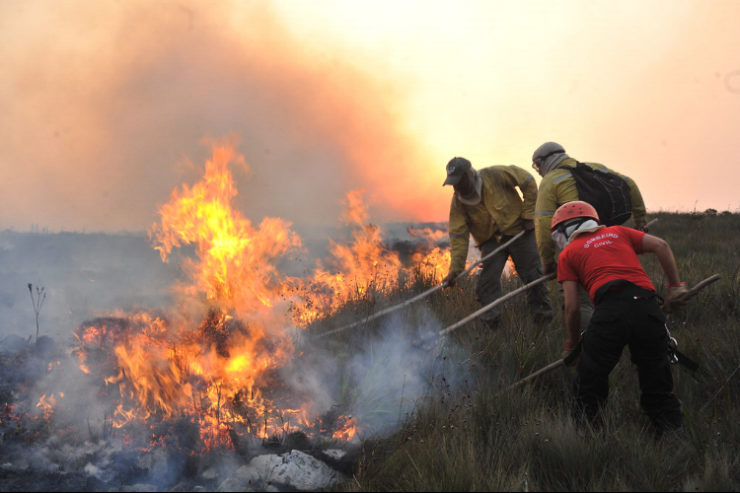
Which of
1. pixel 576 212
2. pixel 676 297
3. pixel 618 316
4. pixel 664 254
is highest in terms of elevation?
pixel 576 212

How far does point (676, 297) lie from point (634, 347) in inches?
22.2

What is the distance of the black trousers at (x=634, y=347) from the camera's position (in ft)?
10.6

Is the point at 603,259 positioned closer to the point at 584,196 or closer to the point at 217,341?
the point at 584,196

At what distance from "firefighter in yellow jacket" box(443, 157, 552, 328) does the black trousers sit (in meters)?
2.49

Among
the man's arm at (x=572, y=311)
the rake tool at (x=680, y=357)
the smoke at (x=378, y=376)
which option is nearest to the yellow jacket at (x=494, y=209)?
the smoke at (x=378, y=376)

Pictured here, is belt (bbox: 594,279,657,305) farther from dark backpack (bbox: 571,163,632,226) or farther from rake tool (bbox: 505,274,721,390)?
dark backpack (bbox: 571,163,632,226)

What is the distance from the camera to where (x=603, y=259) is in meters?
3.47

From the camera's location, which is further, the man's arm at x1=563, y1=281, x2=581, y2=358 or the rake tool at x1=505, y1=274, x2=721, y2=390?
the man's arm at x1=563, y1=281, x2=581, y2=358

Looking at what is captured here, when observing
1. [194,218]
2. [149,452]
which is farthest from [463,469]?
[194,218]

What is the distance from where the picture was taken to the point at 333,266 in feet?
32.6

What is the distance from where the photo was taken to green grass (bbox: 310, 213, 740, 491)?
2664 millimetres

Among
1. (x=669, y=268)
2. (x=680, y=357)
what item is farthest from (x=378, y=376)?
(x=669, y=268)

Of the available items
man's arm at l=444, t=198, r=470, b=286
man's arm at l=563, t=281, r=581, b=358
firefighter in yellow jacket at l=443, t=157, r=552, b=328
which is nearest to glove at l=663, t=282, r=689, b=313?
man's arm at l=563, t=281, r=581, b=358

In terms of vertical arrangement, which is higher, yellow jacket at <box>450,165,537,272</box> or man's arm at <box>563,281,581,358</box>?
yellow jacket at <box>450,165,537,272</box>
